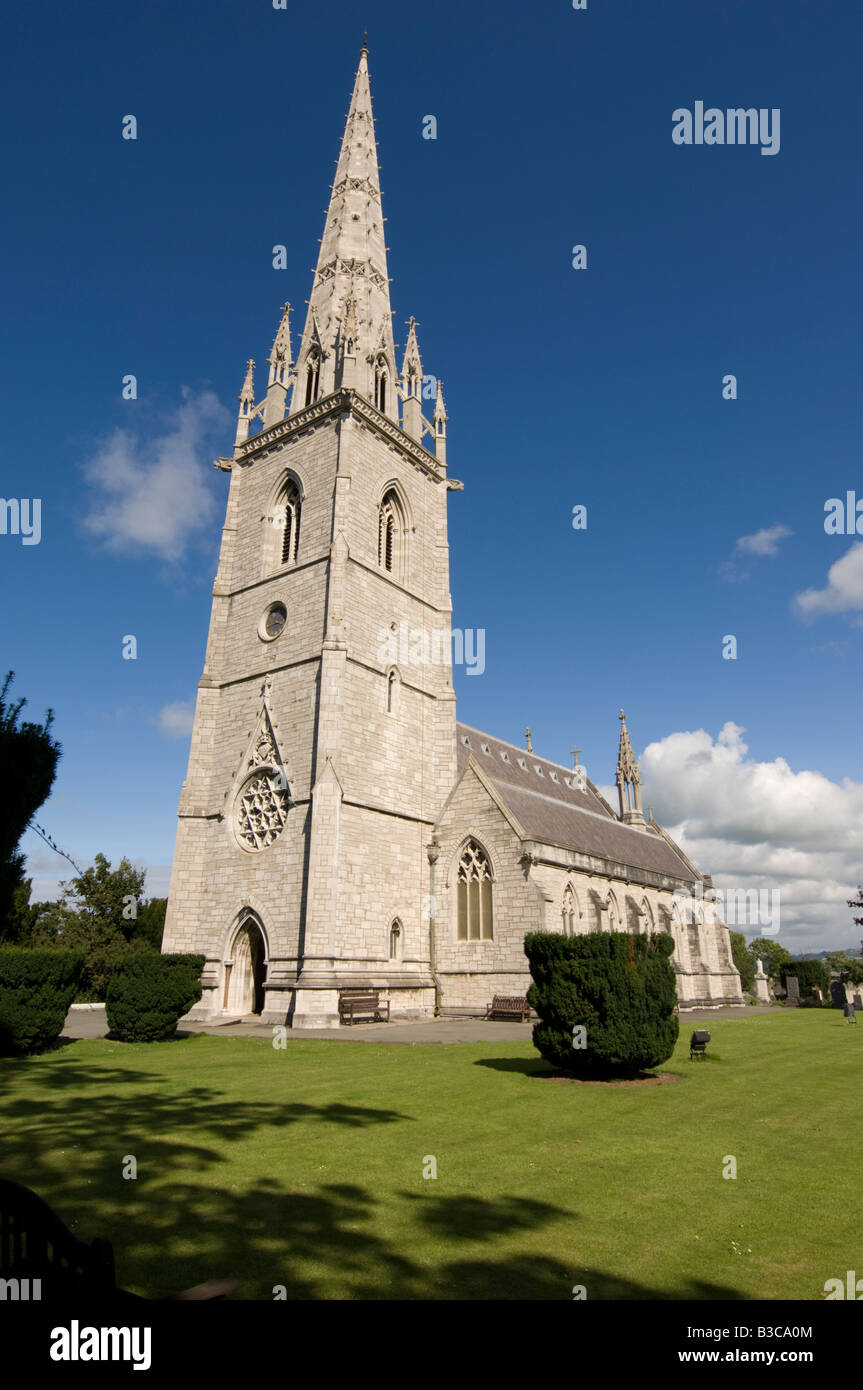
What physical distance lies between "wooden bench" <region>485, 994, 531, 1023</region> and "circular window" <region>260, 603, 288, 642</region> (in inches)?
590

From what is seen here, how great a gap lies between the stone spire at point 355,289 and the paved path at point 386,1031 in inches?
917

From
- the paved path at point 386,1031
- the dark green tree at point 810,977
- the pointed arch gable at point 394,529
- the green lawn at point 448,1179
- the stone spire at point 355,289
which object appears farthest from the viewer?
the dark green tree at point 810,977

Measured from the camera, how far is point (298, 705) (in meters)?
26.8

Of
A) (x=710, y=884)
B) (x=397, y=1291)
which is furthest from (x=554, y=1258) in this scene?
(x=710, y=884)

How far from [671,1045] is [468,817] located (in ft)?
49.9

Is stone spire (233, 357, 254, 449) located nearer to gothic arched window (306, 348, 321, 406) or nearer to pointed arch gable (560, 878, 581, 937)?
gothic arched window (306, 348, 321, 406)

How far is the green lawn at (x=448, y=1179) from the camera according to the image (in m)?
4.94

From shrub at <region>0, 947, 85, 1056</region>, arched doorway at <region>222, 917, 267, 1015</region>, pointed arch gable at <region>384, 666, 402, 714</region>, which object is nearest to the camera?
shrub at <region>0, 947, 85, 1056</region>

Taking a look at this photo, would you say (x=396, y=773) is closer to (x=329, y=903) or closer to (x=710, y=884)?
(x=329, y=903)

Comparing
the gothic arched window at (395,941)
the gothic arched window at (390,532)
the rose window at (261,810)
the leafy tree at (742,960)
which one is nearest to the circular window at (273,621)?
the gothic arched window at (390,532)

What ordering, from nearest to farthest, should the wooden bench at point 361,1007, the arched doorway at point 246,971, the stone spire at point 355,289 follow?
the wooden bench at point 361,1007, the arched doorway at point 246,971, the stone spire at point 355,289

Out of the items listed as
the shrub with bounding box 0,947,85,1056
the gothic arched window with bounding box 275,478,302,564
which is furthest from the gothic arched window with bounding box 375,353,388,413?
the shrub with bounding box 0,947,85,1056

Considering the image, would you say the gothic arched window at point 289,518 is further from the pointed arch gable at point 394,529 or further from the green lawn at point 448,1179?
the green lawn at point 448,1179

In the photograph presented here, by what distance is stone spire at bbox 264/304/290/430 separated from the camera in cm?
3416
